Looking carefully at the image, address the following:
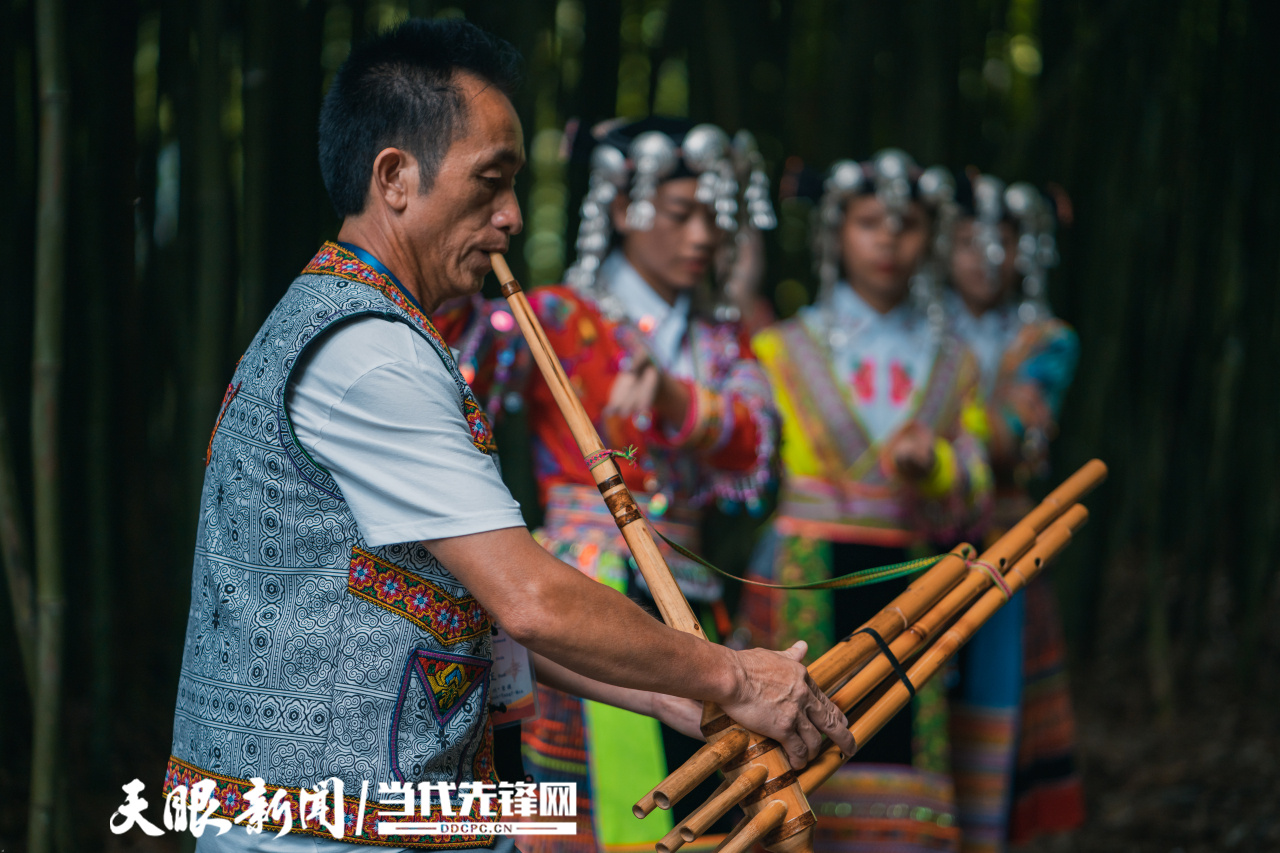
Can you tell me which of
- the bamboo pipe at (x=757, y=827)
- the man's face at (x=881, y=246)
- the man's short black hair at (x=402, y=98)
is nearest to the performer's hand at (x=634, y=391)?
the man's short black hair at (x=402, y=98)

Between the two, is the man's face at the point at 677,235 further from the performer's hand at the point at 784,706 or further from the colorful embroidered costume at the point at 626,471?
the performer's hand at the point at 784,706

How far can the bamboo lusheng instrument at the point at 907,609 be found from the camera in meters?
1.17

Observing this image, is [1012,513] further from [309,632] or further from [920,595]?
[309,632]

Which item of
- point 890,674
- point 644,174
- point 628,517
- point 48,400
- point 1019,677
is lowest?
point 1019,677

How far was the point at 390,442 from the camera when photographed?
3.46 ft

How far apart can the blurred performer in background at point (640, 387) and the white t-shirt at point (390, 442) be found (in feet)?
2.78

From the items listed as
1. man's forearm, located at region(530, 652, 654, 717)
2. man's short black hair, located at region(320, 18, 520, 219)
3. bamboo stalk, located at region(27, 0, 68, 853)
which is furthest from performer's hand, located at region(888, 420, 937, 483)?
bamboo stalk, located at region(27, 0, 68, 853)

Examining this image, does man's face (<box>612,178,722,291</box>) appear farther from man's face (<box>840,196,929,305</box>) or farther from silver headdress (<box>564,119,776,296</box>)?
man's face (<box>840,196,929,305</box>)

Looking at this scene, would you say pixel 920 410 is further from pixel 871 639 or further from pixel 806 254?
pixel 806 254

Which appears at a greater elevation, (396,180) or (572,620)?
(396,180)

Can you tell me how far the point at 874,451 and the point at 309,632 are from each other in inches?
72.8

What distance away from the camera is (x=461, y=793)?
115cm

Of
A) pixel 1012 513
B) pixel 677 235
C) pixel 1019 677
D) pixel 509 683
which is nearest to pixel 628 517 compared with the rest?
pixel 509 683

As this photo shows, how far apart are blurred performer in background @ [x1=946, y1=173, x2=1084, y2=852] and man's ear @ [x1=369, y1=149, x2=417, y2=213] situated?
213 centimetres
